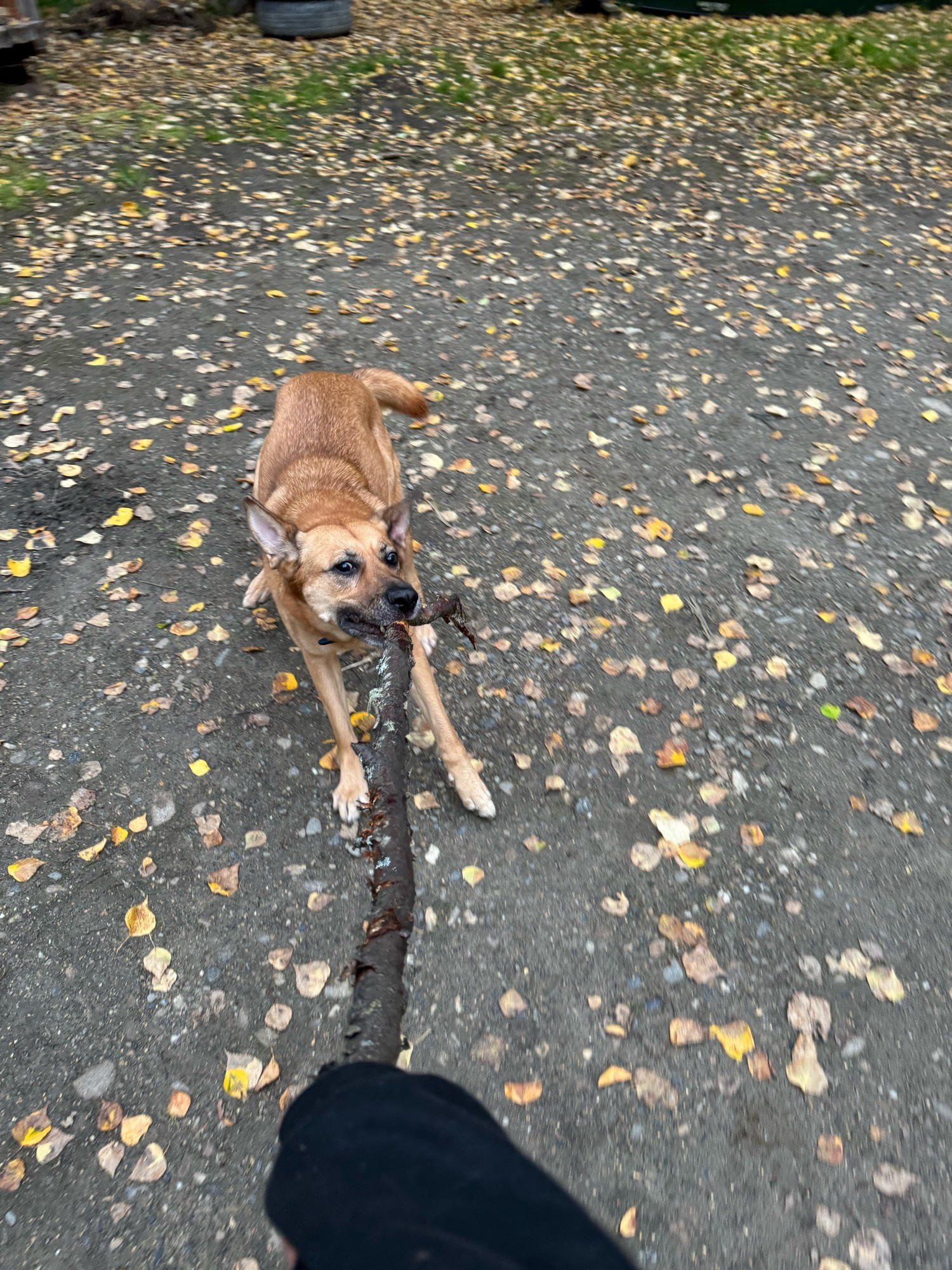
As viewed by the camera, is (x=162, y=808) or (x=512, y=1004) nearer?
(x=512, y=1004)

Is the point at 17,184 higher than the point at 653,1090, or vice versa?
the point at 17,184

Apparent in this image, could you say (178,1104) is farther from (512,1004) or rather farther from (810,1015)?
(810,1015)

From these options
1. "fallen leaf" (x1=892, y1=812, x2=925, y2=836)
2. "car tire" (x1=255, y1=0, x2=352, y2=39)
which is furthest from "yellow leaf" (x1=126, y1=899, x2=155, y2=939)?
"car tire" (x1=255, y1=0, x2=352, y2=39)

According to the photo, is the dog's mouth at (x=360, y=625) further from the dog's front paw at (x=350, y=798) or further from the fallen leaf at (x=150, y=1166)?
the fallen leaf at (x=150, y=1166)

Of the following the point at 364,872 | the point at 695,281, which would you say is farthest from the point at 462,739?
the point at 695,281

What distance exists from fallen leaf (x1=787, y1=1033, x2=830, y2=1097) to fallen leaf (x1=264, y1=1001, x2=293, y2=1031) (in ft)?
6.33

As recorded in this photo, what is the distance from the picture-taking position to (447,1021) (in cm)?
329

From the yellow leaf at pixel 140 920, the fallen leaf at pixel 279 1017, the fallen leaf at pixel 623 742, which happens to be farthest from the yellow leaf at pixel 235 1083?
the fallen leaf at pixel 623 742

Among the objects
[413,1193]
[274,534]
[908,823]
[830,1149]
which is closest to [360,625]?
[274,534]

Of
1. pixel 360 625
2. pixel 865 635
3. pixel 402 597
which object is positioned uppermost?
pixel 402 597

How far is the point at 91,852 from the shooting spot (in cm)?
384

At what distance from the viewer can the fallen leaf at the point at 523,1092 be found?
10.1 ft

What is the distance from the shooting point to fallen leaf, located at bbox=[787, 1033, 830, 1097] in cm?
306

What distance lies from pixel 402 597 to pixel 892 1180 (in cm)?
276
